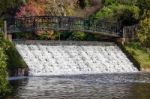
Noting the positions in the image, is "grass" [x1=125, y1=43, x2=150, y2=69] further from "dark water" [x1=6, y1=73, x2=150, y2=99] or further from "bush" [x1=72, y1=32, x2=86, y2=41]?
"dark water" [x1=6, y1=73, x2=150, y2=99]

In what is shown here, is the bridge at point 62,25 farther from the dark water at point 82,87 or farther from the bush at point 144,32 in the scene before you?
the dark water at point 82,87

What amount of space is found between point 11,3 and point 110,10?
1521 centimetres

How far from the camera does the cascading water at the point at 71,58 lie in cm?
5206

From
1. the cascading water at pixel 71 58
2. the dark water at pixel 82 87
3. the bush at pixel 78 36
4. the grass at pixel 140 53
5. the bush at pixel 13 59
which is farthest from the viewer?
the bush at pixel 78 36

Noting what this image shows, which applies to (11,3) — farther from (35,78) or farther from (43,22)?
(35,78)

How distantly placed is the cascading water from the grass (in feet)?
3.53

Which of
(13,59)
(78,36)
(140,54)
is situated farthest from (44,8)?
(13,59)

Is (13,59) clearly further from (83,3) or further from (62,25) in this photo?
(83,3)

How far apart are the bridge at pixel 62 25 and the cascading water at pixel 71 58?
2754 mm

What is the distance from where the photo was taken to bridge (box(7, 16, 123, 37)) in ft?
190

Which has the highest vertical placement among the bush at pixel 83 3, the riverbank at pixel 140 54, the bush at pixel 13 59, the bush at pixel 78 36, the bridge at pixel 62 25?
the bush at pixel 83 3

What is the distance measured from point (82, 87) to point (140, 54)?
23.6m

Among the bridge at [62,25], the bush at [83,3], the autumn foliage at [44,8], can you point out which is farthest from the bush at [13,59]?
the bush at [83,3]

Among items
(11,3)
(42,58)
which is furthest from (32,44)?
(11,3)
